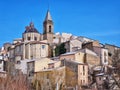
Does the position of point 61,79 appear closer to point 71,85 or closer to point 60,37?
point 71,85

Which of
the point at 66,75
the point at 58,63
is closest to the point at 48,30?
the point at 58,63

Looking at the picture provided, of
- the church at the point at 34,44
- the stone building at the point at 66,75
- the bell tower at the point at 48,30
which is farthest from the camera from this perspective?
the bell tower at the point at 48,30

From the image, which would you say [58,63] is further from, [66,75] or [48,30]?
[48,30]

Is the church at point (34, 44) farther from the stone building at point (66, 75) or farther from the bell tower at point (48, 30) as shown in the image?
the stone building at point (66, 75)

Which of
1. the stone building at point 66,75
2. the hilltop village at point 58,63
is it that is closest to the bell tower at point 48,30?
the hilltop village at point 58,63

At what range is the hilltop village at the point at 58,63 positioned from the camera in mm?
43394

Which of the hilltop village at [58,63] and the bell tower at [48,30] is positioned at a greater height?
the bell tower at [48,30]

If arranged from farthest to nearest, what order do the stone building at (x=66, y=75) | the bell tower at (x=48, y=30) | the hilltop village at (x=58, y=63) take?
the bell tower at (x=48, y=30) < the stone building at (x=66, y=75) < the hilltop village at (x=58, y=63)

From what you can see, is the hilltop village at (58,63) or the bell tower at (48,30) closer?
the hilltop village at (58,63)

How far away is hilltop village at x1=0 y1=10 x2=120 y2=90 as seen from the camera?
1708 inches

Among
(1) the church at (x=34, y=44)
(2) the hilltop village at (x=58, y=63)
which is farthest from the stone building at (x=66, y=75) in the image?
(1) the church at (x=34, y=44)

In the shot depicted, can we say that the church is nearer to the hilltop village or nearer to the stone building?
the hilltop village

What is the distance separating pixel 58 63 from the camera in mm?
49812

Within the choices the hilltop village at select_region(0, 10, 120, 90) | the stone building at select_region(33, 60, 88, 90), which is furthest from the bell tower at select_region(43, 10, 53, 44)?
the stone building at select_region(33, 60, 88, 90)
